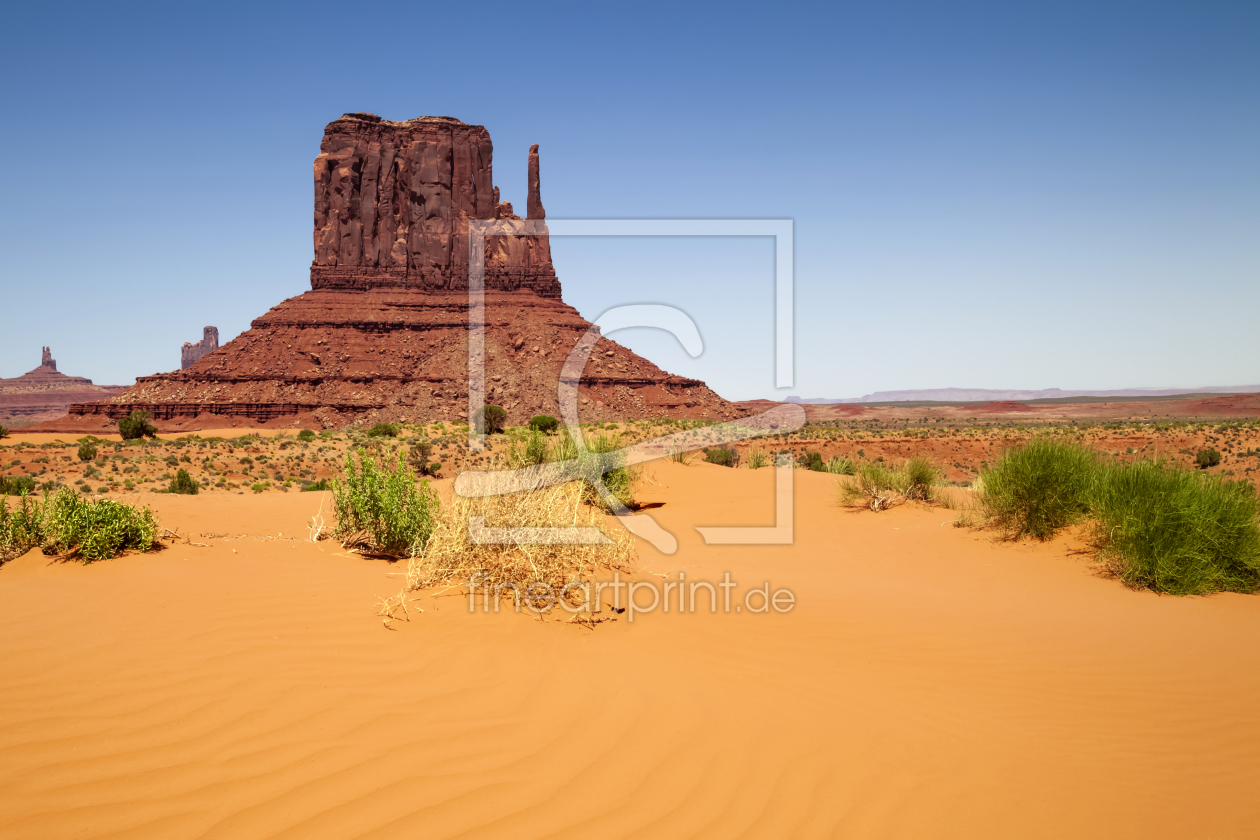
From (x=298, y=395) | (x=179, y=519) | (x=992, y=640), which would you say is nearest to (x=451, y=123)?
(x=298, y=395)

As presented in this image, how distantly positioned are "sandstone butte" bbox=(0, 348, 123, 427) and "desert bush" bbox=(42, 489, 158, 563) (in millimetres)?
146378

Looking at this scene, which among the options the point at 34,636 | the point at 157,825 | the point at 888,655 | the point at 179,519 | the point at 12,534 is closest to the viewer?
the point at 157,825

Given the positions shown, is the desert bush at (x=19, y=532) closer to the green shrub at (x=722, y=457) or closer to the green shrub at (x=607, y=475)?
the green shrub at (x=607, y=475)

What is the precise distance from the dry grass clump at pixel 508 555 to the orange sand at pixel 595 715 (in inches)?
Answer: 12.3

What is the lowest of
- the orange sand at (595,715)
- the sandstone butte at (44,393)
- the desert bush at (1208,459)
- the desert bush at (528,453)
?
the orange sand at (595,715)

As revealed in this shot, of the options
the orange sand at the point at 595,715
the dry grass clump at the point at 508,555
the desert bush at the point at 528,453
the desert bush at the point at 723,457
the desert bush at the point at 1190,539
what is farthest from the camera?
the desert bush at the point at 723,457

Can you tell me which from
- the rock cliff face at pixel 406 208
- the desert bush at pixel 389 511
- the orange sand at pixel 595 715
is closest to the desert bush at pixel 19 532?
the orange sand at pixel 595 715

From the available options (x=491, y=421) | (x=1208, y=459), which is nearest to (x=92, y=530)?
(x=1208, y=459)

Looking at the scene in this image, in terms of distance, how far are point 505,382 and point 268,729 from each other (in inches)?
2562

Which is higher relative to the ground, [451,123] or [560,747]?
[451,123]

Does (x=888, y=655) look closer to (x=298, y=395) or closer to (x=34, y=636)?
(x=34, y=636)

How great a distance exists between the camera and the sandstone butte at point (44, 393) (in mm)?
133375

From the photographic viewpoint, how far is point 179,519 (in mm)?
9781

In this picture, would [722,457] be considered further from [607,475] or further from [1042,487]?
[1042,487]
